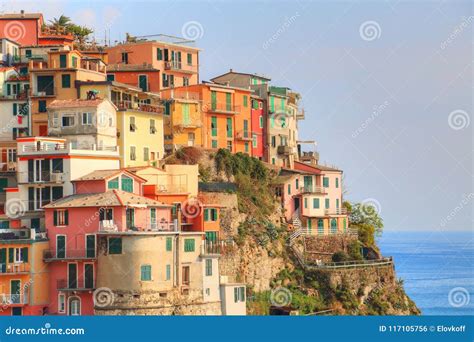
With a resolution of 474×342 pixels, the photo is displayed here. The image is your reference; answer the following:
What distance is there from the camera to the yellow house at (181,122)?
9588 centimetres

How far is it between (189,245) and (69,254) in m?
6.28

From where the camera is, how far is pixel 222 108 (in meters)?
99.9

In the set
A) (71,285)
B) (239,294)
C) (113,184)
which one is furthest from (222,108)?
(71,285)

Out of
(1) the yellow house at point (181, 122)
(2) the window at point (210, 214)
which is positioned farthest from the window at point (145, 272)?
(1) the yellow house at point (181, 122)

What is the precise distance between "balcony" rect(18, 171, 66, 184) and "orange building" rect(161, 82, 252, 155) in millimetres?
14558

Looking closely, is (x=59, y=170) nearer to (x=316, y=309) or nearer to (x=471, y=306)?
(x=316, y=309)

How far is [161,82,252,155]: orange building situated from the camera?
98.6 m

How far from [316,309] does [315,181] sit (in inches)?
490

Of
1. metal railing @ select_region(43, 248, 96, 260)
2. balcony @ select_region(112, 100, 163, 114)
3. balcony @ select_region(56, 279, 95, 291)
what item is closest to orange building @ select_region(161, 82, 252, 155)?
balcony @ select_region(112, 100, 163, 114)

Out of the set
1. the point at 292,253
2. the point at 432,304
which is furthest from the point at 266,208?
the point at 432,304

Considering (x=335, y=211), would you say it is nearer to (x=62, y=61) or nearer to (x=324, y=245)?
(x=324, y=245)

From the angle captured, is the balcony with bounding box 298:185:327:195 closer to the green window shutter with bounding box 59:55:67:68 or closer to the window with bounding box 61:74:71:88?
the window with bounding box 61:74:71:88

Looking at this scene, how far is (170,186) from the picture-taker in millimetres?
87750

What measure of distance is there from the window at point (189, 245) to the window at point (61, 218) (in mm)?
6130
